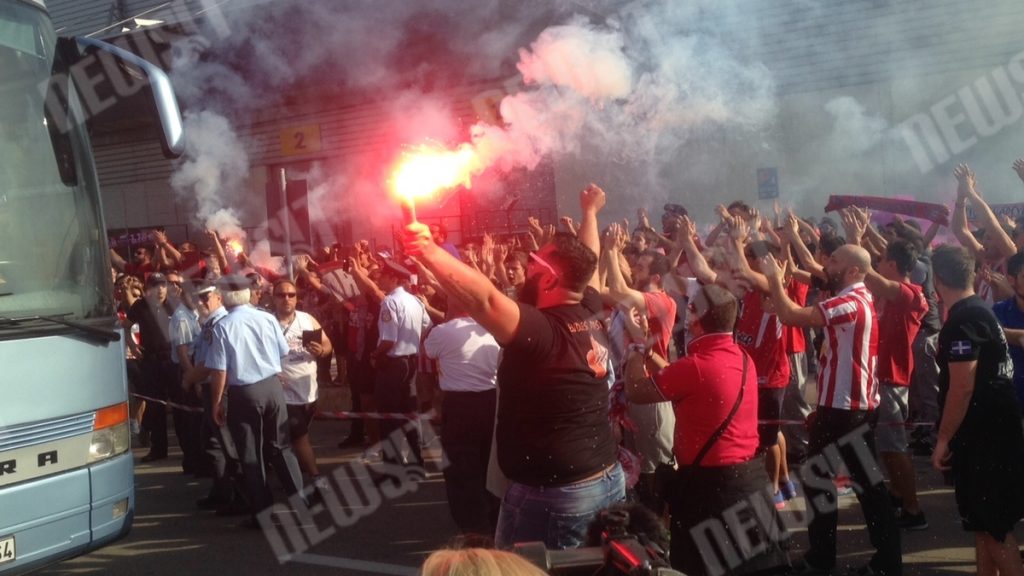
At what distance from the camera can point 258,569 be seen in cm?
614

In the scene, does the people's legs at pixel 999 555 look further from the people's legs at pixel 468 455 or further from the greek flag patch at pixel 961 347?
the people's legs at pixel 468 455

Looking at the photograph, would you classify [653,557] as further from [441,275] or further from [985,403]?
[985,403]

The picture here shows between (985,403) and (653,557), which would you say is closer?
(653,557)

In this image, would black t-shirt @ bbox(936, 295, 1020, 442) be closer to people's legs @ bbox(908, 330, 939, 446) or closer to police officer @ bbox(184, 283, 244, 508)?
people's legs @ bbox(908, 330, 939, 446)

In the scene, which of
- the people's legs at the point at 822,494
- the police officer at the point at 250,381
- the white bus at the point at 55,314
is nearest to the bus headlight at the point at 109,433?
the white bus at the point at 55,314

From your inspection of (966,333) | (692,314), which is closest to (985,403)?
(966,333)

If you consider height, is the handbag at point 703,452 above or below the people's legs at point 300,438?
above

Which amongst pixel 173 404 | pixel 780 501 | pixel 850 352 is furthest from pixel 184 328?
pixel 850 352

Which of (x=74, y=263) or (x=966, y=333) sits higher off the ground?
(x=74, y=263)

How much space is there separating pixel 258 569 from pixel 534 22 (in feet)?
32.9

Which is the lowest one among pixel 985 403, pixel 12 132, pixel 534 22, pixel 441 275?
pixel 985 403

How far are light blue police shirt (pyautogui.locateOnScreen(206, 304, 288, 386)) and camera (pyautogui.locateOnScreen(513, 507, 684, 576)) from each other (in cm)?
519

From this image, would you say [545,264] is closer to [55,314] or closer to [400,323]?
[55,314]

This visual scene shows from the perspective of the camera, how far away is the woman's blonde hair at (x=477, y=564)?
5.79ft
